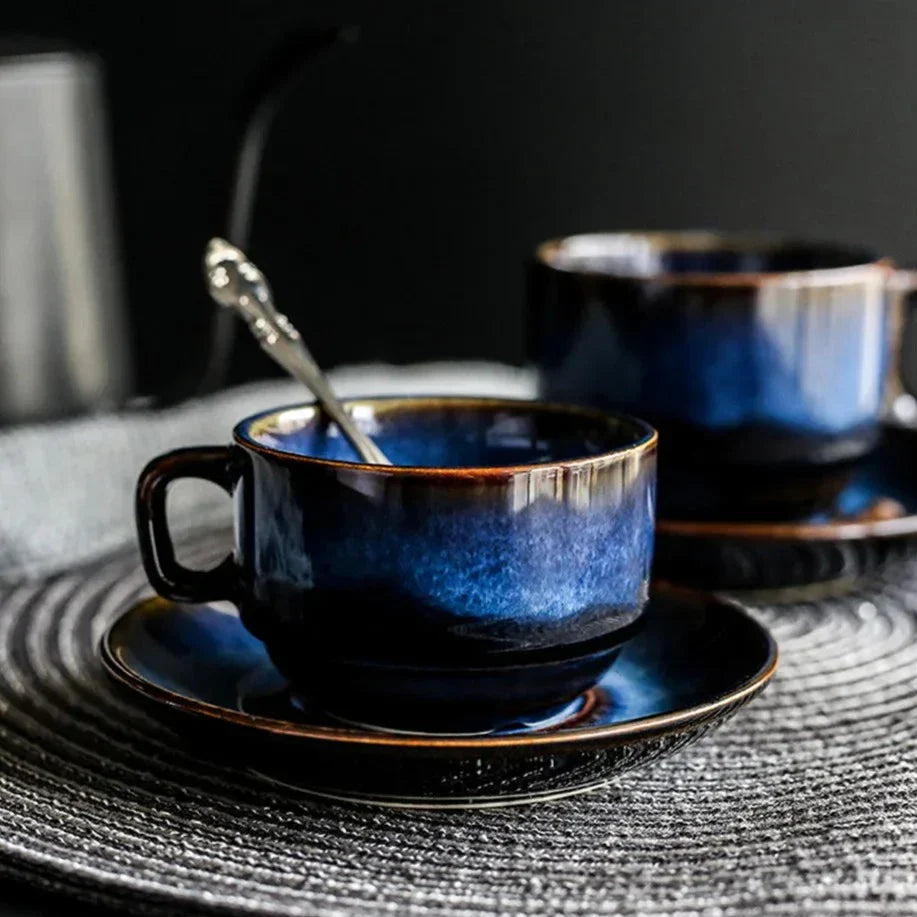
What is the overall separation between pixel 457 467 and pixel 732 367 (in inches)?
6.3

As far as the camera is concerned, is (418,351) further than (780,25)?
Yes

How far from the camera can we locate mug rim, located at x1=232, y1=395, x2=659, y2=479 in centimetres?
→ 36

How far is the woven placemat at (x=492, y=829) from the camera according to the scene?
34cm

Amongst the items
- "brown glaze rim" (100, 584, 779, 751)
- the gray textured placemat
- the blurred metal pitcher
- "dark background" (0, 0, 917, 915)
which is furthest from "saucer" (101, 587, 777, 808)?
"dark background" (0, 0, 917, 915)

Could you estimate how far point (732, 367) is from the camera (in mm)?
519

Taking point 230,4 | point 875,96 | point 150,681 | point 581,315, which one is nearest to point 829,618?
point 581,315

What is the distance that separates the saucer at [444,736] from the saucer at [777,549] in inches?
1.9

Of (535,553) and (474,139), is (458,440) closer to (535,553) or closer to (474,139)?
(535,553)

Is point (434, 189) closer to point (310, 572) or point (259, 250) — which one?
point (259, 250)

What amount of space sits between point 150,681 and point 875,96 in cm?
70

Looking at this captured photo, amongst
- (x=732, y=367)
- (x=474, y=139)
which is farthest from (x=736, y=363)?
(x=474, y=139)

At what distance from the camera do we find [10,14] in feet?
3.31

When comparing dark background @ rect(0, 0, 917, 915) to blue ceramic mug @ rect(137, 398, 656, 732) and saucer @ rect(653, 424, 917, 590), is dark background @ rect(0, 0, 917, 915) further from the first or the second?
blue ceramic mug @ rect(137, 398, 656, 732)

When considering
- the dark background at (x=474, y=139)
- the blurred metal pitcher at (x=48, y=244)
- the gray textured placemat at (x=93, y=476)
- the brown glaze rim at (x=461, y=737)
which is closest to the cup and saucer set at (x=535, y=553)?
the brown glaze rim at (x=461, y=737)
